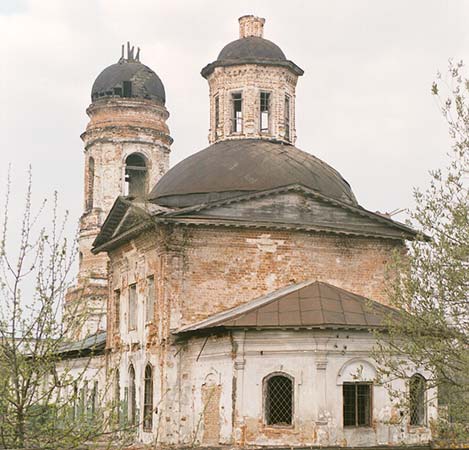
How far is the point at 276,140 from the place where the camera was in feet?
77.5

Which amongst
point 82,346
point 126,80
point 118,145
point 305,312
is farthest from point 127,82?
point 82,346

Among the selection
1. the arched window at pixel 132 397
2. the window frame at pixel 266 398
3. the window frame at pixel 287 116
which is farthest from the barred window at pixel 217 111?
the window frame at pixel 266 398

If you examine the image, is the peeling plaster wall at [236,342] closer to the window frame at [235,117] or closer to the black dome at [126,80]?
the window frame at [235,117]

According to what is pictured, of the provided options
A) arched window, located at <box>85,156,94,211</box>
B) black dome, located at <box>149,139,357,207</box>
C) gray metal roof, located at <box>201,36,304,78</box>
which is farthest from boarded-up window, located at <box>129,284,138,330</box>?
arched window, located at <box>85,156,94,211</box>

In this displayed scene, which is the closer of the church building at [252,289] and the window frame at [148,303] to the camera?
the church building at [252,289]

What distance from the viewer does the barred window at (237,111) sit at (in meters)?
23.9

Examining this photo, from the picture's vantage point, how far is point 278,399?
17469 millimetres

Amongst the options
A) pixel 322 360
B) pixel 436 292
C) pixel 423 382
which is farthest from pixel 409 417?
pixel 436 292

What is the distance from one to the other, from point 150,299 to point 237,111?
6332mm

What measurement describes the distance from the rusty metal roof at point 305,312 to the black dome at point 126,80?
17.8 metres

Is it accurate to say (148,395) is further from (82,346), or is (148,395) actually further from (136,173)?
(136,173)

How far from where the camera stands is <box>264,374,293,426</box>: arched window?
17359mm

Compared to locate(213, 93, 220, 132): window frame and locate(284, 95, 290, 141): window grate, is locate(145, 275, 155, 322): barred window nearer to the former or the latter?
locate(213, 93, 220, 132): window frame

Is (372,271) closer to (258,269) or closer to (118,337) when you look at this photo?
(258,269)
